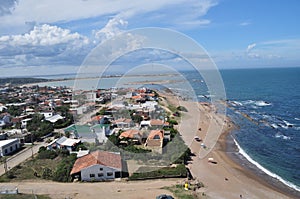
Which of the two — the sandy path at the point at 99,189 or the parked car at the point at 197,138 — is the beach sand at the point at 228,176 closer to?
the parked car at the point at 197,138

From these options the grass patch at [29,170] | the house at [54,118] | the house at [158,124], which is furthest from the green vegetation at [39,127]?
the house at [158,124]

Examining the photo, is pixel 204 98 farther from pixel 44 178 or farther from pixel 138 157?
pixel 44 178

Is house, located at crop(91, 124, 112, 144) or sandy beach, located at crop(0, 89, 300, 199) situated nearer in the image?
sandy beach, located at crop(0, 89, 300, 199)

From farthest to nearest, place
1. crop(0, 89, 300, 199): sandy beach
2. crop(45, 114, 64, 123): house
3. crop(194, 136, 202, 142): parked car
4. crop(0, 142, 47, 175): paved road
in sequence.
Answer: crop(45, 114, 64, 123): house
crop(194, 136, 202, 142): parked car
crop(0, 142, 47, 175): paved road
crop(0, 89, 300, 199): sandy beach

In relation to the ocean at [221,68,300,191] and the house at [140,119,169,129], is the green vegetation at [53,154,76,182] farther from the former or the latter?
the ocean at [221,68,300,191]

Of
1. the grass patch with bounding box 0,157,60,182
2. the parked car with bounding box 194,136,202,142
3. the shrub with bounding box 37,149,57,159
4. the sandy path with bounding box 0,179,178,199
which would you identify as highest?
the shrub with bounding box 37,149,57,159

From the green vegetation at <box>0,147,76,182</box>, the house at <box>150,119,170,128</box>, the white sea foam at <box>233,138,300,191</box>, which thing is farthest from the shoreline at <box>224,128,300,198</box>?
the green vegetation at <box>0,147,76,182</box>

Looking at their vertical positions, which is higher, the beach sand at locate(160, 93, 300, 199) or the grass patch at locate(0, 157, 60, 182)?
the grass patch at locate(0, 157, 60, 182)

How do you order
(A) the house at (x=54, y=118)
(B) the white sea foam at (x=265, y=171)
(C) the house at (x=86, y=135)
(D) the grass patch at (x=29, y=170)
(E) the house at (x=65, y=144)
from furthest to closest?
(A) the house at (x=54, y=118), (C) the house at (x=86, y=135), (E) the house at (x=65, y=144), (B) the white sea foam at (x=265, y=171), (D) the grass patch at (x=29, y=170)
